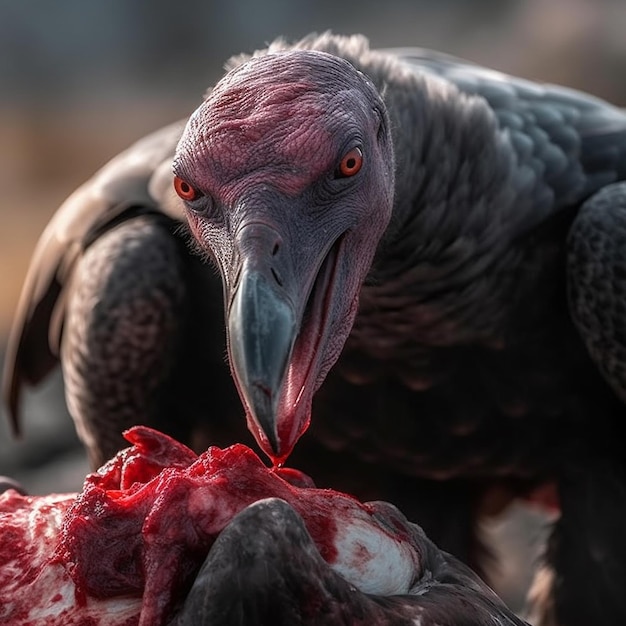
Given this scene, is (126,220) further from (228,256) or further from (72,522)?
(72,522)

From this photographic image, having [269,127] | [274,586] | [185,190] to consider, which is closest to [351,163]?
[269,127]

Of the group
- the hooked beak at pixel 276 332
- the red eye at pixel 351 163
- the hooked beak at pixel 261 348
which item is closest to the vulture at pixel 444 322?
the red eye at pixel 351 163

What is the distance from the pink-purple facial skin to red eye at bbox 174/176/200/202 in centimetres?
2

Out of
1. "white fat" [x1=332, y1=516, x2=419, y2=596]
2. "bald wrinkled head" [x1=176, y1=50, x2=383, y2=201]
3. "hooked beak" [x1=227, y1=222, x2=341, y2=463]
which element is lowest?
"white fat" [x1=332, y1=516, x2=419, y2=596]

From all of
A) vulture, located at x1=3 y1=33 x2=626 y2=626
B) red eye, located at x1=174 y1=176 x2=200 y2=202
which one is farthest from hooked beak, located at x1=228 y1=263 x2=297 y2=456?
vulture, located at x1=3 y1=33 x2=626 y2=626

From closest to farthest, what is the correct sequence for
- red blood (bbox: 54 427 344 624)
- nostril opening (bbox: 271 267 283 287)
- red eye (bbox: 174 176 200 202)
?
red blood (bbox: 54 427 344 624) < nostril opening (bbox: 271 267 283 287) < red eye (bbox: 174 176 200 202)

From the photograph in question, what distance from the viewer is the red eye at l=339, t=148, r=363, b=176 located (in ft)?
10.8

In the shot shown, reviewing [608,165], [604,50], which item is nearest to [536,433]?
[608,165]

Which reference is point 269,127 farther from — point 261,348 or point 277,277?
point 261,348

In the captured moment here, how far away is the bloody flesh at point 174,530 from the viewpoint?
2627 mm

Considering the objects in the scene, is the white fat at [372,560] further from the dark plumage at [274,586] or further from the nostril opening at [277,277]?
the nostril opening at [277,277]

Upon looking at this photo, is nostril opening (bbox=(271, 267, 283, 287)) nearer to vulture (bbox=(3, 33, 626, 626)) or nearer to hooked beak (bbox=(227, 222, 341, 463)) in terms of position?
hooked beak (bbox=(227, 222, 341, 463))

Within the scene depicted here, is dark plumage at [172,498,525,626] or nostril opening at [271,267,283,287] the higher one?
nostril opening at [271,267,283,287]

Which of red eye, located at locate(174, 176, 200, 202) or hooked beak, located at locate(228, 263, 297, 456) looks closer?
hooked beak, located at locate(228, 263, 297, 456)
